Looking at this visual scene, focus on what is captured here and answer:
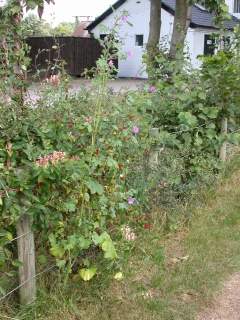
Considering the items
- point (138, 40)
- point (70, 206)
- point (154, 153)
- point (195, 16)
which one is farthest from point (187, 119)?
A: point (138, 40)

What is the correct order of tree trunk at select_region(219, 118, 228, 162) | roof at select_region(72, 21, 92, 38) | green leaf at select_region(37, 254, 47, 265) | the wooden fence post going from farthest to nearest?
Answer: 1. roof at select_region(72, 21, 92, 38)
2. tree trunk at select_region(219, 118, 228, 162)
3. green leaf at select_region(37, 254, 47, 265)
4. the wooden fence post

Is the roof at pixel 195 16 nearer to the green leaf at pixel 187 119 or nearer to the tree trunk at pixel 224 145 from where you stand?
the tree trunk at pixel 224 145

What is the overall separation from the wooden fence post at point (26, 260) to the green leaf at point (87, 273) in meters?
0.34

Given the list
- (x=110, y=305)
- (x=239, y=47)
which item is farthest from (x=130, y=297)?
(x=239, y=47)

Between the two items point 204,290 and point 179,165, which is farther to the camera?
point 179,165

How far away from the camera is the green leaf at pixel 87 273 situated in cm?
333

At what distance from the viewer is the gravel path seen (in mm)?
3534

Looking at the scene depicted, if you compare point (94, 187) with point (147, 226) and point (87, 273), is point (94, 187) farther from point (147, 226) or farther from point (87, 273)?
point (147, 226)

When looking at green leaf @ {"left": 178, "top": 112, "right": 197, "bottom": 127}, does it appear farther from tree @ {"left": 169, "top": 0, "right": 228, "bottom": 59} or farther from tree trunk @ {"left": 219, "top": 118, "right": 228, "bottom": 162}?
tree @ {"left": 169, "top": 0, "right": 228, "bottom": 59}

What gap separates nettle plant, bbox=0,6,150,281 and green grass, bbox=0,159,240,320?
0.19 metres

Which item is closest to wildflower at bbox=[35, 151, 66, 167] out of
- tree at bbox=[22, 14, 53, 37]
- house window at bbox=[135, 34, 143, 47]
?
tree at bbox=[22, 14, 53, 37]

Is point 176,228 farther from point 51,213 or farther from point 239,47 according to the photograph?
point 239,47

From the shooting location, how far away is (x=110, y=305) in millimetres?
3373

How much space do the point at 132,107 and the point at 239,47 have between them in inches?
128
